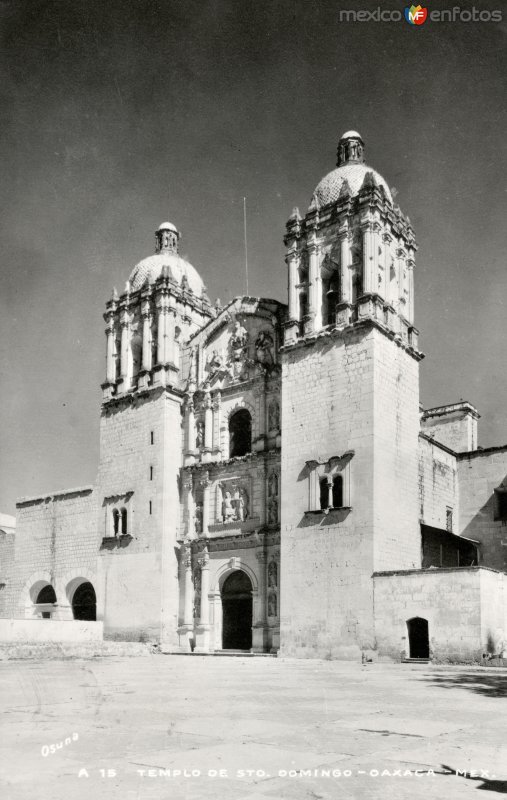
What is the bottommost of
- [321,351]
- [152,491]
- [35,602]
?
[35,602]

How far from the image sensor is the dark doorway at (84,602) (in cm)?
3791

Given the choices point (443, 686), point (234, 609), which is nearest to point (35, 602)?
point (234, 609)

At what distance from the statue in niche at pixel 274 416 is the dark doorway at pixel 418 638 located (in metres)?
9.40

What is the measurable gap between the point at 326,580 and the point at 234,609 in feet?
20.3

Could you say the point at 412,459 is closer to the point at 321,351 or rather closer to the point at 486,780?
the point at 321,351

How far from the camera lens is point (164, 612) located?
3291 cm

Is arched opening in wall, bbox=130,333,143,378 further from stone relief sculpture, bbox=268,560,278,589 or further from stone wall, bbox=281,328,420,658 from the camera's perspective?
stone relief sculpture, bbox=268,560,278,589

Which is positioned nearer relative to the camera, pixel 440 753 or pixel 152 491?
pixel 440 753

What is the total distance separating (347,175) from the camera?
3216cm

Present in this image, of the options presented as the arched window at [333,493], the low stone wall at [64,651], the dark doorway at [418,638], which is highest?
the arched window at [333,493]

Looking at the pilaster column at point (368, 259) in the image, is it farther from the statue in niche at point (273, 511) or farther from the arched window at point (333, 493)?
the statue in niche at point (273, 511)

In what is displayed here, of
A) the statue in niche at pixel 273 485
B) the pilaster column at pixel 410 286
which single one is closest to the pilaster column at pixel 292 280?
the pilaster column at pixel 410 286

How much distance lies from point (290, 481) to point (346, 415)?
314 centimetres

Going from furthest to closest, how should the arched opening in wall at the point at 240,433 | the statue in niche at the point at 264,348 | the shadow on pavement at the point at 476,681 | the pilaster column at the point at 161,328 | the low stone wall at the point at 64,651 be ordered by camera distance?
1. the pilaster column at the point at 161,328
2. the arched opening in wall at the point at 240,433
3. the statue in niche at the point at 264,348
4. the low stone wall at the point at 64,651
5. the shadow on pavement at the point at 476,681
